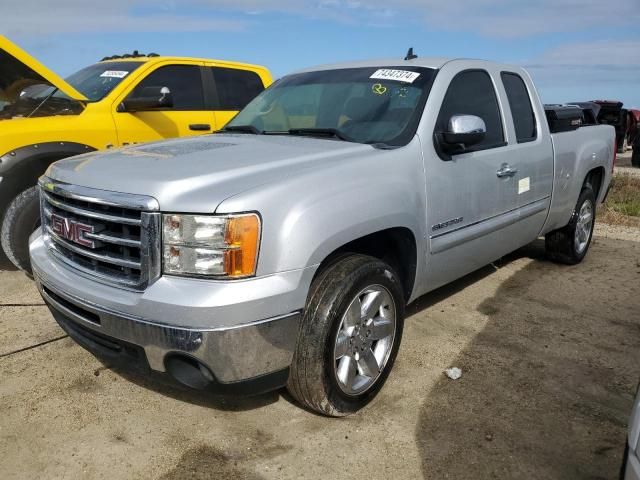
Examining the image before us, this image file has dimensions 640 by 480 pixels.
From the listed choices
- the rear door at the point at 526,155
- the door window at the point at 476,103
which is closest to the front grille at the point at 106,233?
the door window at the point at 476,103

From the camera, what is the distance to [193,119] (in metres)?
5.98

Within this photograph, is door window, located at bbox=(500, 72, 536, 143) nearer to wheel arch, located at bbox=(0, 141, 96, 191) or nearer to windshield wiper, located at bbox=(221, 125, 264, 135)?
windshield wiper, located at bbox=(221, 125, 264, 135)

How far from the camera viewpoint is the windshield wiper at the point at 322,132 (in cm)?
331

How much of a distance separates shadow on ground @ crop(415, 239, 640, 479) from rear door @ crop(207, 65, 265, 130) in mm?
3452

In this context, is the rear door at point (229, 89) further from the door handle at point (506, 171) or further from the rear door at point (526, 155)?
the door handle at point (506, 171)

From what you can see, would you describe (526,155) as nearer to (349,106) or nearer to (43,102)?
(349,106)

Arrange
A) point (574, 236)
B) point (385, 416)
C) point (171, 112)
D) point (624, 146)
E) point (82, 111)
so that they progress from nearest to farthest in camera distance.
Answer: point (385, 416) → point (82, 111) → point (574, 236) → point (171, 112) → point (624, 146)

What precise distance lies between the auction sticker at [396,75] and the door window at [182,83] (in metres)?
2.85

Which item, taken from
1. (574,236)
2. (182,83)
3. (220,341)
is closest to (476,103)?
(574,236)

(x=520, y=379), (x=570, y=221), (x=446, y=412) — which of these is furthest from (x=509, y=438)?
A: (x=570, y=221)

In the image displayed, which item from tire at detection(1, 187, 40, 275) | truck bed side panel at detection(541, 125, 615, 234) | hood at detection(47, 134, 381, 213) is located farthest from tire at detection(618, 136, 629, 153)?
tire at detection(1, 187, 40, 275)

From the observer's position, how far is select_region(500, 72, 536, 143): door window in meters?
Answer: 4.32

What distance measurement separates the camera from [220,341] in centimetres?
229

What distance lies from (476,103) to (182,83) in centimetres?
340
